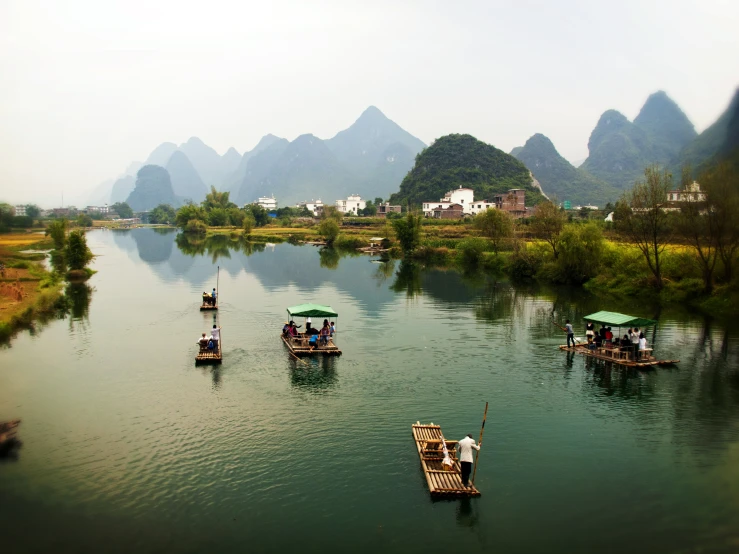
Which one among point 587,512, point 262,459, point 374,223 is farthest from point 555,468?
point 374,223

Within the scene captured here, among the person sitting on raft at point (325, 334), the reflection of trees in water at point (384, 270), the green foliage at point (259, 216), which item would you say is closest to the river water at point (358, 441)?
the person sitting on raft at point (325, 334)

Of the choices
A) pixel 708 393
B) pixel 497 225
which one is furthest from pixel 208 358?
pixel 497 225

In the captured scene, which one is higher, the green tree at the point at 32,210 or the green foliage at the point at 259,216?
the green foliage at the point at 259,216

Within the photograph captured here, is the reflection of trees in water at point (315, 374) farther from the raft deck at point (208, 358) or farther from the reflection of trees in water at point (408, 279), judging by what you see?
the reflection of trees in water at point (408, 279)

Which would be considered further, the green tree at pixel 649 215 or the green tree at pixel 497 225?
the green tree at pixel 497 225

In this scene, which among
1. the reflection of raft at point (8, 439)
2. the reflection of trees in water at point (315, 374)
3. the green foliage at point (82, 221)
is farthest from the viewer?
the green foliage at point (82, 221)

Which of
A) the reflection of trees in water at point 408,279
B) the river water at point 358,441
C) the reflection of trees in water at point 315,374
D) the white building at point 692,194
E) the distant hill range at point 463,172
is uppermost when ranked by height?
the distant hill range at point 463,172

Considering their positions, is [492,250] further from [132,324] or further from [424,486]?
[424,486]
